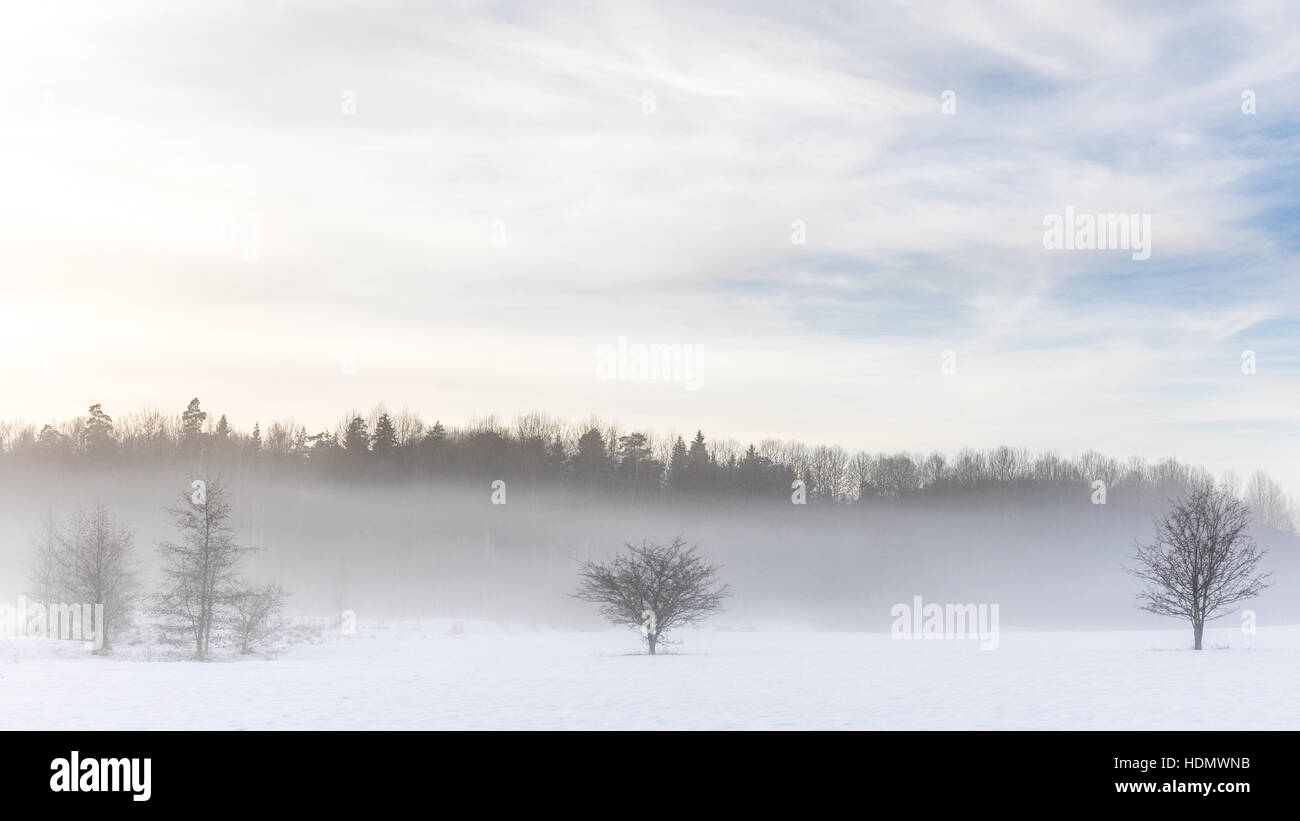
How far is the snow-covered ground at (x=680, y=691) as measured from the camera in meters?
22.8

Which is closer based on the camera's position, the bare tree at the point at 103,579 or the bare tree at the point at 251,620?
the bare tree at the point at 103,579

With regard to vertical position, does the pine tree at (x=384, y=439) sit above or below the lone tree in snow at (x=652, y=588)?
→ above

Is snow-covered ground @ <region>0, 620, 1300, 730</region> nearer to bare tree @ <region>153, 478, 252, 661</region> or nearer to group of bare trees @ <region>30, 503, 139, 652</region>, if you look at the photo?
bare tree @ <region>153, 478, 252, 661</region>

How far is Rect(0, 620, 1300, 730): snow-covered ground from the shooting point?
22.8 metres

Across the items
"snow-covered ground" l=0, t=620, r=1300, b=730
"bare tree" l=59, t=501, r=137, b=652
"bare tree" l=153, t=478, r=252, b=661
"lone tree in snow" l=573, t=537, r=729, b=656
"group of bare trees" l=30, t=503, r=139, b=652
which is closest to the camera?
"snow-covered ground" l=0, t=620, r=1300, b=730

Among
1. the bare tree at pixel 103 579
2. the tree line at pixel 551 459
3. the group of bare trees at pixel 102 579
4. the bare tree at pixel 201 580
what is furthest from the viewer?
the tree line at pixel 551 459

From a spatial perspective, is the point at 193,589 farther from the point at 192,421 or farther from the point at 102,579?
the point at 192,421

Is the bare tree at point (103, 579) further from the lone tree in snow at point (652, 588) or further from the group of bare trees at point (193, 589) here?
the lone tree in snow at point (652, 588)

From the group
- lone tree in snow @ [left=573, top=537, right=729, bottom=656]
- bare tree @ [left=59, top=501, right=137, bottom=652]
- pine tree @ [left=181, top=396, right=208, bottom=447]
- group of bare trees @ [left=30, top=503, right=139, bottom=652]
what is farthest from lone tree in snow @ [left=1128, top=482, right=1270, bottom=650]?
pine tree @ [left=181, top=396, right=208, bottom=447]

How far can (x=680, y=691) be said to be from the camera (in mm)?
28812

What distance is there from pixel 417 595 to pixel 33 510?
185 ft

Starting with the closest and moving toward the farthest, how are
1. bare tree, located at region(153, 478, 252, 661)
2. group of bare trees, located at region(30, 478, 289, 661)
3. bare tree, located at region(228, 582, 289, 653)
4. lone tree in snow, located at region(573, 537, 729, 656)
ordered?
lone tree in snow, located at region(573, 537, 729, 656), bare tree, located at region(153, 478, 252, 661), group of bare trees, located at region(30, 478, 289, 661), bare tree, located at region(228, 582, 289, 653)

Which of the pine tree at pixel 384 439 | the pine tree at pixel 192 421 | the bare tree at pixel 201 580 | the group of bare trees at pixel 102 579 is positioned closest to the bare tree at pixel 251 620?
the bare tree at pixel 201 580

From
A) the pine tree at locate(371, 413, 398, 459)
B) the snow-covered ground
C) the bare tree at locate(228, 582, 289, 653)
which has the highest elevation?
the pine tree at locate(371, 413, 398, 459)
